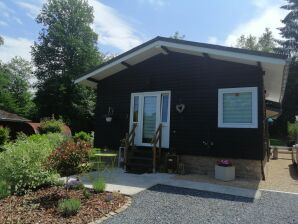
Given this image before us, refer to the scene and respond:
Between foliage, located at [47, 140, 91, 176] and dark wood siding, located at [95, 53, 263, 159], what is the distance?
12.9 feet

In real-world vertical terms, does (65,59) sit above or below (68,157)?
above

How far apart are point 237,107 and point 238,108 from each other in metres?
0.04

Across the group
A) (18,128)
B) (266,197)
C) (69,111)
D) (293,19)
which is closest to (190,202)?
(266,197)

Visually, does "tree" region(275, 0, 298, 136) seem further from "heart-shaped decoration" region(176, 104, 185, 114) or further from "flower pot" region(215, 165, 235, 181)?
"flower pot" region(215, 165, 235, 181)

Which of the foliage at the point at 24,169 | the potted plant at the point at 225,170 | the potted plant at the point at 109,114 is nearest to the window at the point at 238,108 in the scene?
the potted plant at the point at 225,170

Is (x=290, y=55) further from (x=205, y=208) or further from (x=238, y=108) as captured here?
(x=205, y=208)

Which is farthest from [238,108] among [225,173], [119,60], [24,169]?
[24,169]

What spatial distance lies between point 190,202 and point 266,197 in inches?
72.9

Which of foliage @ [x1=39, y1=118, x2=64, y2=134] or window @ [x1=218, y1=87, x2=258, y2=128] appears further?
foliage @ [x1=39, y1=118, x2=64, y2=134]

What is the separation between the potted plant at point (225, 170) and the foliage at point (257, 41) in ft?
141

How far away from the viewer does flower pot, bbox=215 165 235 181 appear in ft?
28.8

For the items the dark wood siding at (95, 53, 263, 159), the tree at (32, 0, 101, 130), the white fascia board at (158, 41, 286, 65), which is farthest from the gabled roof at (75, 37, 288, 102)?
the tree at (32, 0, 101, 130)

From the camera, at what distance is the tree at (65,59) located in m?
35.2

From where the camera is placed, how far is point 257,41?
164 ft
